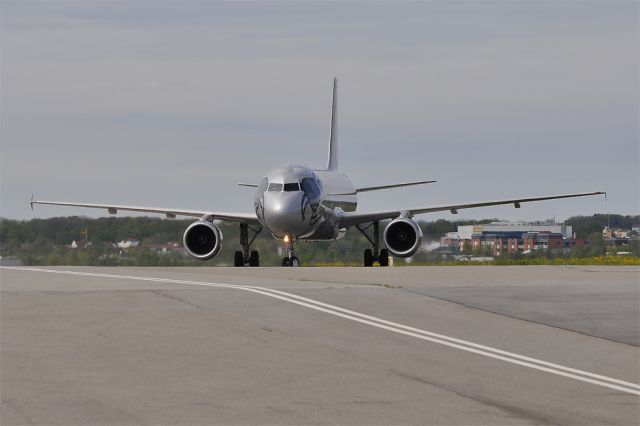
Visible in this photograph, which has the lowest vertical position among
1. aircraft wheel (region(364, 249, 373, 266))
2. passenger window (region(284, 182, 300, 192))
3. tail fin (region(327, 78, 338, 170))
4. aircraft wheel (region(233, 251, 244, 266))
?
aircraft wheel (region(233, 251, 244, 266))

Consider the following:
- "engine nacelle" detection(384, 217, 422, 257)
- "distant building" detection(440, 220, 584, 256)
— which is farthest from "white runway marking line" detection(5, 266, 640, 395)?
"distant building" detection(440, 220, 584, 256)

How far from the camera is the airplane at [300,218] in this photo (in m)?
44.0

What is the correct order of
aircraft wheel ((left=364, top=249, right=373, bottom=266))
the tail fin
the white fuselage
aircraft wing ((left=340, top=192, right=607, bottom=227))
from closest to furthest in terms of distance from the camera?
the white fuselage → aircraft wing ((left=340, top=192, right=607, bottom=227)) → aircraft wheel ((left=364, top=249, right=373, bottom=266)) → the tail fin

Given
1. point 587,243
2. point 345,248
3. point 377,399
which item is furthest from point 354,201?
point 377,399

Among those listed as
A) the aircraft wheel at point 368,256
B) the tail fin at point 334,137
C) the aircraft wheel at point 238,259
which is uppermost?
the tail fin at point 334,137

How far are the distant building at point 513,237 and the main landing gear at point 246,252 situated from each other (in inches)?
312

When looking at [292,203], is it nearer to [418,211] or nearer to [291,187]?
[291,187]

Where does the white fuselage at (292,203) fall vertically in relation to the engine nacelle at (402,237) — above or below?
above

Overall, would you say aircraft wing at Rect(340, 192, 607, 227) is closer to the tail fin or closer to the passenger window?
the passenger window

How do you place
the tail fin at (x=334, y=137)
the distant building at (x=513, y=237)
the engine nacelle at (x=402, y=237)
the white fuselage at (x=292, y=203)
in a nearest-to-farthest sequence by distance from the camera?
the white fuselage at (x=292, y=203) < the engine nacelle at (x=402, y=237) < the distant building at (x=513, y=237) < the tail fin at (x=334, y=137)

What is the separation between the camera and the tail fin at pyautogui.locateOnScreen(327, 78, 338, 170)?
60969 mm

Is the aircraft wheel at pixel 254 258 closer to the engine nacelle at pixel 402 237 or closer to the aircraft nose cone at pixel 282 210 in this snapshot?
the aircraft nose cone at pixel 282 210

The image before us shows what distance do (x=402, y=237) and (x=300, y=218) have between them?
13.6 ft

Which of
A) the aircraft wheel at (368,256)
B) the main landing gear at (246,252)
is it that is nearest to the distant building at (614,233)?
the aircraft wheel at (368,256)
